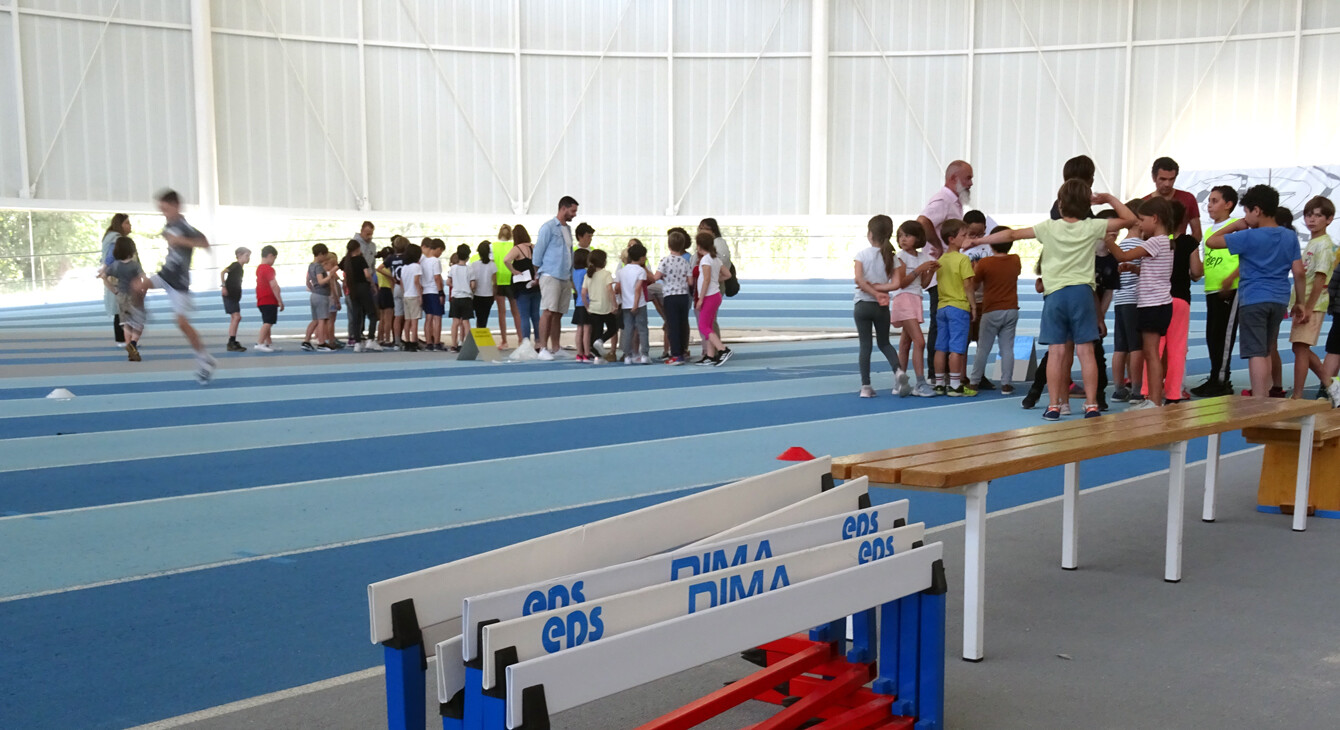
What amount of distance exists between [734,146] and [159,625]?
89.8 ft

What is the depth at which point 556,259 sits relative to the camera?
46.0ft

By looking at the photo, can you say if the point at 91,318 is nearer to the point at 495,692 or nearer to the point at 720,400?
the point at 720,400

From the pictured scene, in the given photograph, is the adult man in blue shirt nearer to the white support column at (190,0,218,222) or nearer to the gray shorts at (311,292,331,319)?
the gray shorts at (311,292,331,319)

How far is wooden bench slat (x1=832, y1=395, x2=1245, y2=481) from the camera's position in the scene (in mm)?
3895

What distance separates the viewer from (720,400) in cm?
1077

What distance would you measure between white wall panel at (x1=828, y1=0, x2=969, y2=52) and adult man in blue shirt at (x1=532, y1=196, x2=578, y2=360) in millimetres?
18216

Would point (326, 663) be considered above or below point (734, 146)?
below

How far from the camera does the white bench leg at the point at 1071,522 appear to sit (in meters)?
4.94

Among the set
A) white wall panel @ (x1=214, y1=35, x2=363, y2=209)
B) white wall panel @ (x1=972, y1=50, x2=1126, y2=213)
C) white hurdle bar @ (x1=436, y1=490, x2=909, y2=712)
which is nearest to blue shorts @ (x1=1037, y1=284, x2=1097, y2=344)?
white hurdle bar @ (x1=436, y1=490, x2=909, y2=712)

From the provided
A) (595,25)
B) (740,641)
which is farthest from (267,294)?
(595,25)

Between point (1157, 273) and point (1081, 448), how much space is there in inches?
205

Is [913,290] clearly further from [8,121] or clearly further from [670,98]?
[8,121]

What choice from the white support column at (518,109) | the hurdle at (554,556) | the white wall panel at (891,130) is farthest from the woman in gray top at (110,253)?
the white wall panel at (891,130)

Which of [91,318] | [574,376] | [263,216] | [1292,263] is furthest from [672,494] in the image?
[263,216]
